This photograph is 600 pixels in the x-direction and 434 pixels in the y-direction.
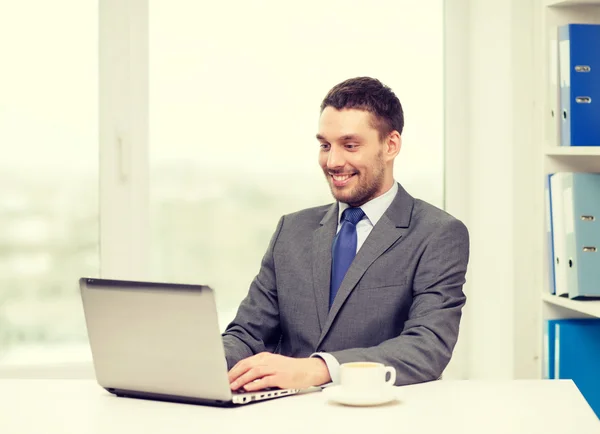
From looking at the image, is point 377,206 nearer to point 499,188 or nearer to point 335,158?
point 335,158

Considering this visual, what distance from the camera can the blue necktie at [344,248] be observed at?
84.4 inches

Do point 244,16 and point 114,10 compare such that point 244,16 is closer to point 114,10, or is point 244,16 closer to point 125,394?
point 114,10

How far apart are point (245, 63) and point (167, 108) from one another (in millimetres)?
337

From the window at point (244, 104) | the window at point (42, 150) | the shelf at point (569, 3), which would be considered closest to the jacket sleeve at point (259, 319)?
the shelf at point (569, 3)

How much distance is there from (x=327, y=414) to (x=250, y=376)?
8.0 inches

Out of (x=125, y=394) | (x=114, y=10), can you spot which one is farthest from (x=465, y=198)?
(x=125, y=394)

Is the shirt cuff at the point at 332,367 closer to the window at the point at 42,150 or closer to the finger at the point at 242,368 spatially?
the finger at the point at 242,368

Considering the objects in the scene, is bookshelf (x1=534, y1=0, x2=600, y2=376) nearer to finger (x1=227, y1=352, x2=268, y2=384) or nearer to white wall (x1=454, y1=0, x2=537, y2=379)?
white wall (x1=454, y1=0, x2=537, y2=379)

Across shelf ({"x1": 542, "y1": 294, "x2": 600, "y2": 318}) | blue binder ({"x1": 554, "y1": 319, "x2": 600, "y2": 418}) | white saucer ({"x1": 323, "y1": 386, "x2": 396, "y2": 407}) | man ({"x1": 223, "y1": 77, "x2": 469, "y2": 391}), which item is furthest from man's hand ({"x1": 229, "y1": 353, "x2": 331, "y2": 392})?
blue binder ({"x1": 554, "y1": 319, "x2": 600, "y2": 418})

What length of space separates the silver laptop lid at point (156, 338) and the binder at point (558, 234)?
4.28 feet

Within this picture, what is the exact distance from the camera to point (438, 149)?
3527 millimetres

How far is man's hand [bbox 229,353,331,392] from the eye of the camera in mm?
1680

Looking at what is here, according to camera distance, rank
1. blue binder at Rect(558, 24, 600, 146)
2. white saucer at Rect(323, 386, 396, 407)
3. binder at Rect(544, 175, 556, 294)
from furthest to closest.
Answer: binder at Rect(544, 175, 556, 294)
blue binder at Rect(558, 24, 600, 146)
white saucer at Rect(323, 386, 396, 407)

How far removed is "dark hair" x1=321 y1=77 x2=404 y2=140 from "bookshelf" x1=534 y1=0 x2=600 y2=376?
54cm
